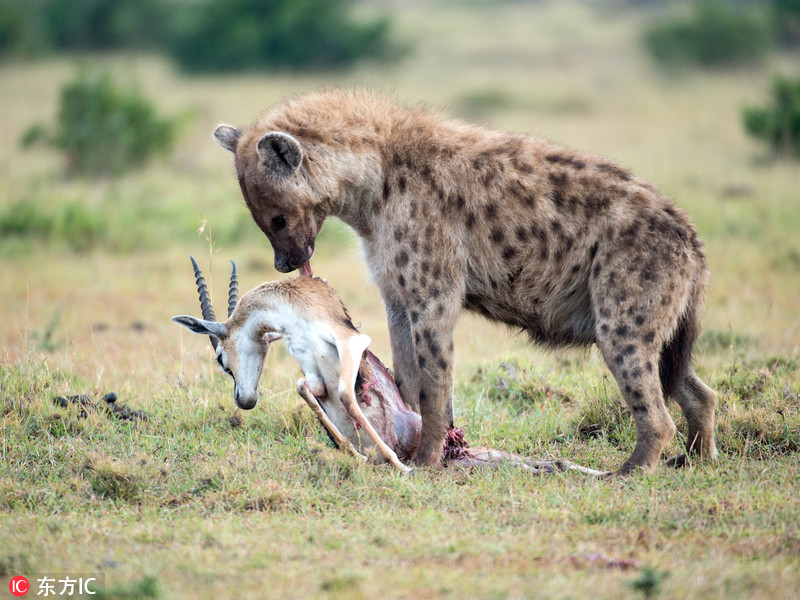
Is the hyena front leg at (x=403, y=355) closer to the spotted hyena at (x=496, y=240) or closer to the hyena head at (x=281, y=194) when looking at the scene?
the spotted hyena at (x=496, y=240)

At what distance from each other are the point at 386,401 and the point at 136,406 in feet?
5.06

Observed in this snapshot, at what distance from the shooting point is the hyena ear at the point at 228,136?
5.02 meters

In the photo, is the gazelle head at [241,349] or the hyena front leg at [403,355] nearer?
the gazelle head at [241,349]

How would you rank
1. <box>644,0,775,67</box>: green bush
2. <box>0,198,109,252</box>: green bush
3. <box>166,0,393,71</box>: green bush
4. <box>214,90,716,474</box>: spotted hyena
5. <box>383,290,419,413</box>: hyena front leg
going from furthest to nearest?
<box>644,0,775,67</box>: green bush → <box>166,0,393,71</box>: green bush → <box>0,198,109,252</box>: green bush → <box>383,290,419,413</box>: hyena front leg → <box>214,90,716,474</box>: spotted hyena

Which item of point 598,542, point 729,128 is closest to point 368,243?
point 598,542

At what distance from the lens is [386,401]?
4641 mm

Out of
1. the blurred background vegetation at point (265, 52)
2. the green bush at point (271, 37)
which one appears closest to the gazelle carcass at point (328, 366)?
the blurred background vegetation at point (265, 52)

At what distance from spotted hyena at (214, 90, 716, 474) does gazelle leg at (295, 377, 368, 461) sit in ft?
1.19

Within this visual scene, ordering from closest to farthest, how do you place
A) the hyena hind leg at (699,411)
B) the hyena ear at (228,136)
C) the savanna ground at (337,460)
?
the savanna ground at (337,460) → the hyena hind leg at (699,411) → the hyena ear at (228,136)

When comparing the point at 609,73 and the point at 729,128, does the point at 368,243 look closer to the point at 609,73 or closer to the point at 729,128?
the point at 729,128
